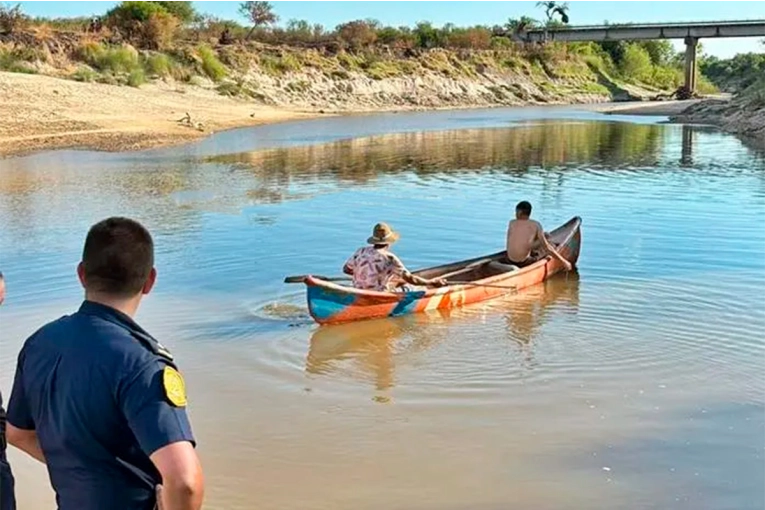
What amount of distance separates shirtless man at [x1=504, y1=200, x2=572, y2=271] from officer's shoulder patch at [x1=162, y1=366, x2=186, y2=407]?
949 cm

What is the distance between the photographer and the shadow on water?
331 inches

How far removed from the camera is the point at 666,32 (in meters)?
79.0

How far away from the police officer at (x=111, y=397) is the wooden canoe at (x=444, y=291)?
247 inches

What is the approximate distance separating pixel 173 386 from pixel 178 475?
22cm

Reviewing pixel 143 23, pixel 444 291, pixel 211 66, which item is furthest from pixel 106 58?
pixel 444 291

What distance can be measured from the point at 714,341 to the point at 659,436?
2775 millimetres

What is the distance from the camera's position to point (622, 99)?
272 feet

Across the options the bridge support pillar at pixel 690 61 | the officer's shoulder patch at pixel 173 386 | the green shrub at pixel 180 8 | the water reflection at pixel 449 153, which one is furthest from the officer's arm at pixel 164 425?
the bridge support pillar at pixel 690 61

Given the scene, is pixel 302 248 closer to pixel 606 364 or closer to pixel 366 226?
pixel 366 226

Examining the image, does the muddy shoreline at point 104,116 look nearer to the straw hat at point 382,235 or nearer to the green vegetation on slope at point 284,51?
the green vegetation on slope at point 284,51

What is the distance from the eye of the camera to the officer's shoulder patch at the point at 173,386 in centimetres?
240

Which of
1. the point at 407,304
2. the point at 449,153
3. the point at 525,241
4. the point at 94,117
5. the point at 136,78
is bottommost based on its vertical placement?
the point at 407,304

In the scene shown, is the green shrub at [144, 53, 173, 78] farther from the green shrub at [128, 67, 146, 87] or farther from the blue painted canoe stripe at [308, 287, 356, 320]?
the blue painted canoe stripe at [308, 287, 356, 320]

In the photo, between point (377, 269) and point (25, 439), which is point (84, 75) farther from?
point (25, 439)
